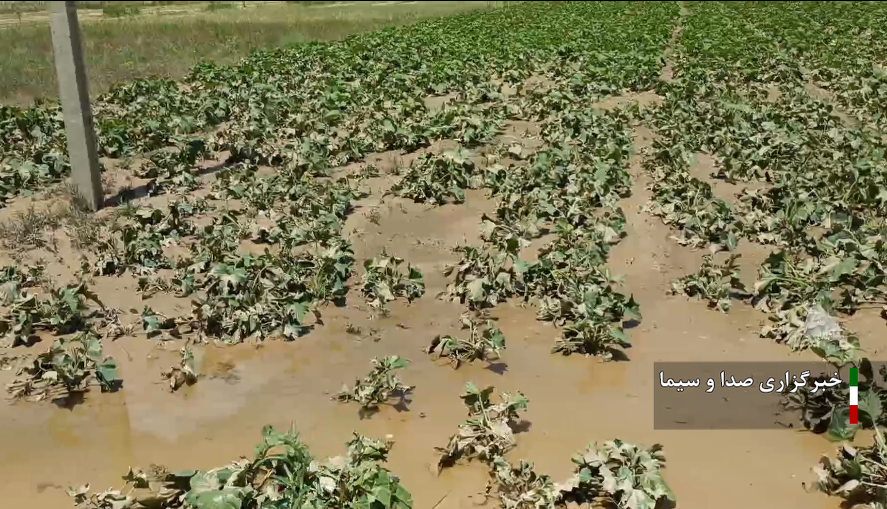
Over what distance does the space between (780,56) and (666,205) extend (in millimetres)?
10765

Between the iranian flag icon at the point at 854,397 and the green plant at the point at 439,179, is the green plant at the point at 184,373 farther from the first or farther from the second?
the green plant at the point at 439,179

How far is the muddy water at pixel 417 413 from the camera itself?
3.91m

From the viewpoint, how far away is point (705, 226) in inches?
272

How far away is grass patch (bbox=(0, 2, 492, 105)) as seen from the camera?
14391mm

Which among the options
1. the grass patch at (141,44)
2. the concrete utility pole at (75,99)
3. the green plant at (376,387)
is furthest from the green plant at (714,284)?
the grass patch at (141,44)

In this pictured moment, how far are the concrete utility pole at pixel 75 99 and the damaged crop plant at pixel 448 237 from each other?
34cm

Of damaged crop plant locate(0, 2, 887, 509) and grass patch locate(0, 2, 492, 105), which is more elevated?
grass patch locate(0, 2, 492, 105)

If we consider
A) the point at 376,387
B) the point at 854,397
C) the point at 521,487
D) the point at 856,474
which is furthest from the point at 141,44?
the point at 856,474

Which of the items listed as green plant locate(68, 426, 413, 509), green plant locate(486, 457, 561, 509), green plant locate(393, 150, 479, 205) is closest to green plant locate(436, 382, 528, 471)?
green plant locate(486, 457, 561, 509)

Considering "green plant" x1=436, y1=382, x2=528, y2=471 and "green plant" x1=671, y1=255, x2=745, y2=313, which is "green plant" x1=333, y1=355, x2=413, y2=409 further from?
"green plant" x1=671, y1=255, x2=745, y2=313

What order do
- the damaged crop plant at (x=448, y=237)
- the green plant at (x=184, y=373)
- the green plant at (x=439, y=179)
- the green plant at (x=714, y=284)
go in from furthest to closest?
the green plant at (x=439, y=179) < the green plant at (x=714, y=284) < the green plant at (x=184, y=373) < the damaged crop plant at (x=448, y=237)

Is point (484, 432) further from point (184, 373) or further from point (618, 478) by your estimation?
point (184, 373)

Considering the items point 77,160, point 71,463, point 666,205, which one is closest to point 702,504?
point 71,463

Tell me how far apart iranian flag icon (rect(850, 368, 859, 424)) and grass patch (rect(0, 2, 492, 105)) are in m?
13.1
